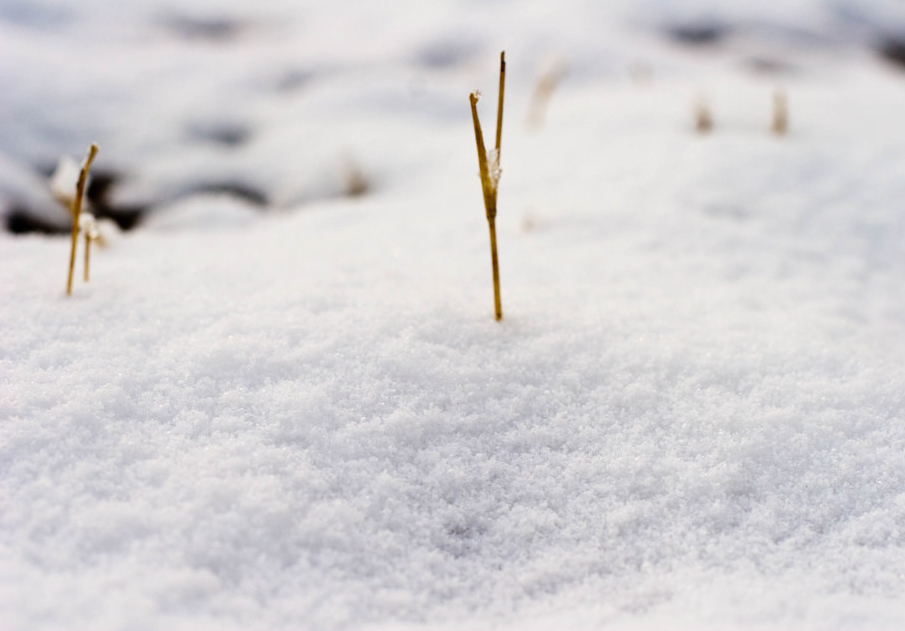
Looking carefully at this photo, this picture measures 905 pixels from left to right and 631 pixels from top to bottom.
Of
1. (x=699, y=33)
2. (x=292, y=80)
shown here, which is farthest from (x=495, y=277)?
(x=699, y=33)

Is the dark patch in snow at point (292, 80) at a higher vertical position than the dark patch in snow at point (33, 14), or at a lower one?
lower

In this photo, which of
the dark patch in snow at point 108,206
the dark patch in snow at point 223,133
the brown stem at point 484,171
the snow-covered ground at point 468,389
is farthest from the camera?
the dark patch in snow at point 223,133

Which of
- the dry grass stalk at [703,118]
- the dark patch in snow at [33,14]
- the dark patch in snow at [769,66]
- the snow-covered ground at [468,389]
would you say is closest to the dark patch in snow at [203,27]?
the dark patch in snow at [33,14]

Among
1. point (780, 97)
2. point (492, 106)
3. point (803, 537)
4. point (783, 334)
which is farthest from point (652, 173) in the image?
point (803, 537)

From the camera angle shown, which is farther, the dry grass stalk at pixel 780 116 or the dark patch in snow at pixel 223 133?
the dark patch in snow at pixel 223 133

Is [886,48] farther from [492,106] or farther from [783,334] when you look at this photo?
[783,334]

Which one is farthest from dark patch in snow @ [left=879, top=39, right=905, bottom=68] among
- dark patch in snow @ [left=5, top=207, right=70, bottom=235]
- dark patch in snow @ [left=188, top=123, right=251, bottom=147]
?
dark patch in snow @ [left=5, top=207, right=70, bottom=235]

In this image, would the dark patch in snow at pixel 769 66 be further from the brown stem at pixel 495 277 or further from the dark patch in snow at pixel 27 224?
the dark patch in snow at pixel 27 224
